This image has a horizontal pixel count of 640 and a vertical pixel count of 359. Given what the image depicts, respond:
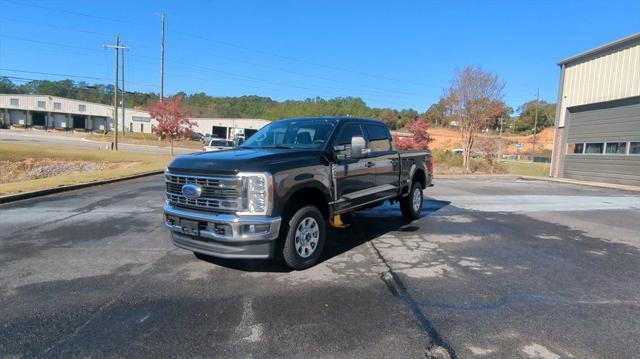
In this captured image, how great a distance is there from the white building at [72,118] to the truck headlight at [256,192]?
243 feet

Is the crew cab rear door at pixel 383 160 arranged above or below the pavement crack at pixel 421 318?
above

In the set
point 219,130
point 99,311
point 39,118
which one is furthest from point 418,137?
point 39,118

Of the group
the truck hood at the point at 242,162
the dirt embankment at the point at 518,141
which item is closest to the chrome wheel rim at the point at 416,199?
the truck hood at the point at 242,162

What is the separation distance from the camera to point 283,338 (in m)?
3.40

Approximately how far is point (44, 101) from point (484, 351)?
99.0 meters

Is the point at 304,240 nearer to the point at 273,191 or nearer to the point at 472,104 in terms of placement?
the point at 273,191

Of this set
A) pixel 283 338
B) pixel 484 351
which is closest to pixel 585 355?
pixel 484 351

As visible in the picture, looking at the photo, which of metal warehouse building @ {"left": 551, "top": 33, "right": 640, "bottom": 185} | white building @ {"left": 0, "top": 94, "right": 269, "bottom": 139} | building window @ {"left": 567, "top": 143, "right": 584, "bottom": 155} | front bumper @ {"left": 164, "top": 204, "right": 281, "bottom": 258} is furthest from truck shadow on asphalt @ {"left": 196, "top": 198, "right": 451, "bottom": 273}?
Answer: white building @ {"left": 0, "top": 94, "right": 269, "bottom": 139}

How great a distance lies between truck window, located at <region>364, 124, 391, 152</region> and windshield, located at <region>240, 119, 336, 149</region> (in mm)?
1064

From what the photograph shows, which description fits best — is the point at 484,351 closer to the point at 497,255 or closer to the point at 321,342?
the point at 321,342

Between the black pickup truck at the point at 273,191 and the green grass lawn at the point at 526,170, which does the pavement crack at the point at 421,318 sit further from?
the green grass lawn at the point at 526,170

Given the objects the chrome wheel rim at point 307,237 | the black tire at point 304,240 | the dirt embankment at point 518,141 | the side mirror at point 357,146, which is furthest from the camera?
the dirt embankment at point 518,141

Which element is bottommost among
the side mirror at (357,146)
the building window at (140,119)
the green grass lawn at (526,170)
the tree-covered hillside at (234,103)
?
the green grass lawn at (526,170)

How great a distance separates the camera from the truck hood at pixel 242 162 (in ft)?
15.1
